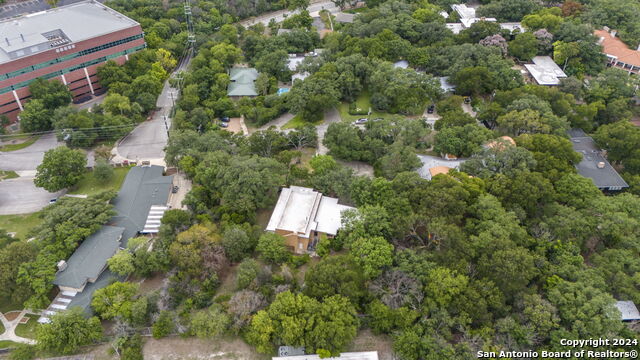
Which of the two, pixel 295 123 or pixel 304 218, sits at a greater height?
pixel 295 123

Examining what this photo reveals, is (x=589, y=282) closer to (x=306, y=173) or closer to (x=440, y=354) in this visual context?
(x=440, y=354)

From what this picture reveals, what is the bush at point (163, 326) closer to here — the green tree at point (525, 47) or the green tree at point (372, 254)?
the green tree at point (372, 254)

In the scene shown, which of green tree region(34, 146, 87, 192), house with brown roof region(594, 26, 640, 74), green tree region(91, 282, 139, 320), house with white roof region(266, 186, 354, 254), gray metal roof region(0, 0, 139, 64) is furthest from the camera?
house with brown roof region(594, 26, 640, 74)

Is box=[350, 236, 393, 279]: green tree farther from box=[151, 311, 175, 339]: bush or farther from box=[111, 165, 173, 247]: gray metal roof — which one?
box=[111, 165, 173, 247]: gray metal roof

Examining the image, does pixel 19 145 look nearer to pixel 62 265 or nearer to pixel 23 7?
pixel 62 265

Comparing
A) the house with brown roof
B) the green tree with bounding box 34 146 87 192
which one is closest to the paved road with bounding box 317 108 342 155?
the green tree with bounding box 34 146 87 192

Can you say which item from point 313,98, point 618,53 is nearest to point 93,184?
point 313,98
